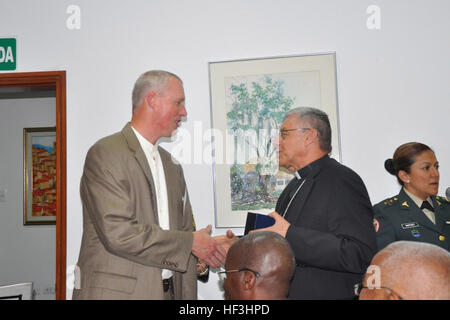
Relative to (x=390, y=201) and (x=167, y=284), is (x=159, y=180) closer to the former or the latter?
(x=167, y=284)

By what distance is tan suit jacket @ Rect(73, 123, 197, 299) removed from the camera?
1.93 m

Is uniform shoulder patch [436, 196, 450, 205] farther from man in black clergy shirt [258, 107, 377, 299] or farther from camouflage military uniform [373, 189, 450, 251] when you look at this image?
man in black clergy shirt [258, 107, 377, 299]

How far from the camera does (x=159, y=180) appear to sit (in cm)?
229

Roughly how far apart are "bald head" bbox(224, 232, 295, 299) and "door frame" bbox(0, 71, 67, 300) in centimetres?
204

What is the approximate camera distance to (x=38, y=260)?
5.08m

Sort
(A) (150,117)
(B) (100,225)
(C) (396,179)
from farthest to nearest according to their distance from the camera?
(C) (396,179), (A) (150,117), (B) (100,225)

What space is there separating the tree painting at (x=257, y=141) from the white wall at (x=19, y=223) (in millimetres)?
2912

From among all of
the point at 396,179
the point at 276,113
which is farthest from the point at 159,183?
the point at 396,179

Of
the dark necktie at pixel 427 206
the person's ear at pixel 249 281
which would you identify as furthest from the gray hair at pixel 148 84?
the dark necktie at pixel 427 206

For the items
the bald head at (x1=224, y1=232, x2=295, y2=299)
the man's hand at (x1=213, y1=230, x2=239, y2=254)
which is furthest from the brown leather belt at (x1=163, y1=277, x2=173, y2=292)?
A: the bald head at (x1=224, y1=232, x2=295, y2=299)

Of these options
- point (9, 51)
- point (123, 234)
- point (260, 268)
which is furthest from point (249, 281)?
point (9, 51)

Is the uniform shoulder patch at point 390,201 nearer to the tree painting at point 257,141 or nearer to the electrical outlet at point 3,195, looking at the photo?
the tree painting at point 257,141

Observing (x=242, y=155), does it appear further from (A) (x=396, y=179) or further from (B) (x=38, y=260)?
(B) (x=38, y=260)
